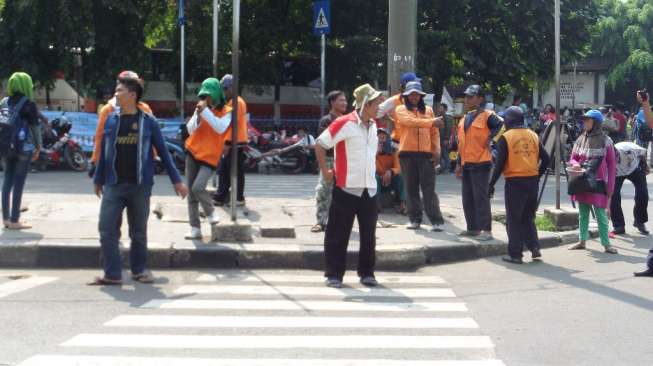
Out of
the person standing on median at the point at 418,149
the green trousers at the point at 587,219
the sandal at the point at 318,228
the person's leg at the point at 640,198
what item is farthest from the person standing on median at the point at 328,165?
the person's leg at the point at 640,198

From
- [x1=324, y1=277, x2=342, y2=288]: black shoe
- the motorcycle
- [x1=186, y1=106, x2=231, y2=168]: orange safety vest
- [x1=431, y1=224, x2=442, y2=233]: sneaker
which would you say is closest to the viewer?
[x1=324, y1=277, x2=342, y2=288]: black shoe

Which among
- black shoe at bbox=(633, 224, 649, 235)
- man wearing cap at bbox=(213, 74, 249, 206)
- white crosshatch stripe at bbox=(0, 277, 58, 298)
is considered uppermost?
man wearing cap at bbox=(213, 74, 249, 206)

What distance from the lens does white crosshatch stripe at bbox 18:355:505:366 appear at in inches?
217

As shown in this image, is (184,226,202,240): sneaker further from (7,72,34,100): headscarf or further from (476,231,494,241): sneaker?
(476,231,494,241): sneaker

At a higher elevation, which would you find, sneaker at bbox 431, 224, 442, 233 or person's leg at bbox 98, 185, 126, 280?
person's leg at bbox 98, 185, 126, 280

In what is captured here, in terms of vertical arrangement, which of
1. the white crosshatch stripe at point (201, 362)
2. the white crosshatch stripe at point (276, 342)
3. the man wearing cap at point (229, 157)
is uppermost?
the man wearing cap at point (229, 157)

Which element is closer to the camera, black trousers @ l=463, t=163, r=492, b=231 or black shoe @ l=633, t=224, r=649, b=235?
black trousers @ l=463, t=163, r=492, b=231

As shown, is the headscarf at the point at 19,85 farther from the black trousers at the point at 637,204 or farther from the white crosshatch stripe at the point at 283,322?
the black trousers at the point at 637,204

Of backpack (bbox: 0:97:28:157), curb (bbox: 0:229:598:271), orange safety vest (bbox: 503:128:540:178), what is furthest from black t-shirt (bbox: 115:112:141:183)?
orange safety vest (bbox: 503:128:540:178)

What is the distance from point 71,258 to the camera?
933cm

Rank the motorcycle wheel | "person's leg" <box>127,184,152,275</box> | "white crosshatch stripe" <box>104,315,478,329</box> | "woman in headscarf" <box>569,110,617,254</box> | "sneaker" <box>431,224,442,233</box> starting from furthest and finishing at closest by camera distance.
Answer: the motorcycle wheel, "sneaker" <box>431,224,442,233</box>, "woman in headscarf" <box>569,110,617,254</box>, "person's leg" <box>127,184,152,275</box>, "white crosshatch stripe" <box>104,315,478,329</box>

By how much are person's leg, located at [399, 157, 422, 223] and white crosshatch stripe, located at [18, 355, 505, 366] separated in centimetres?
538

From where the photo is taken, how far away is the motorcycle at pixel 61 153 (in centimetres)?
2016

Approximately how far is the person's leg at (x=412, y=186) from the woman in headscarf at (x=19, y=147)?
14.3 ft
